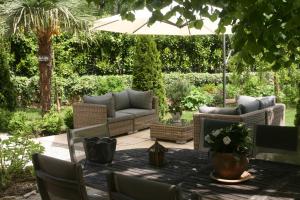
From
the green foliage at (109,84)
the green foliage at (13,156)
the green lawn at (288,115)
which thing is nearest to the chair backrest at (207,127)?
the green foliage at (13,156)

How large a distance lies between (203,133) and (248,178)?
105cm

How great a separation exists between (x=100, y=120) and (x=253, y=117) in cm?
306

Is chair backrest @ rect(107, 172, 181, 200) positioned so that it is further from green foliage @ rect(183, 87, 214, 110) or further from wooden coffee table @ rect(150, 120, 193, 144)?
green foliage @ rect(183, 87, 214, 110)

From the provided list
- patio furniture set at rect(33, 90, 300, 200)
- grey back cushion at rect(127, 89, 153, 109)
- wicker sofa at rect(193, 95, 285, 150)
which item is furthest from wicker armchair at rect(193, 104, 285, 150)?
grey back cushion at rect(127, 89, 153, 109)

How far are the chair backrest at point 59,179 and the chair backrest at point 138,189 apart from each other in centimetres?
30

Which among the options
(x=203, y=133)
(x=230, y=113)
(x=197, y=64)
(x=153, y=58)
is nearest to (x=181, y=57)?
(x=197, y=64)

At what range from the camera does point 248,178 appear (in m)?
2.73

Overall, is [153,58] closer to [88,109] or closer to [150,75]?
[150,75]

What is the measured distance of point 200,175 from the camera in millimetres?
2842

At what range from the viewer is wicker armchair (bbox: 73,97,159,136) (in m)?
8.11

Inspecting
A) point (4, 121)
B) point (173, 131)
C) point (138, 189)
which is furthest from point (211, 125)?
point (4, 121)

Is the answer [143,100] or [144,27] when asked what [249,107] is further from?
[143,100]

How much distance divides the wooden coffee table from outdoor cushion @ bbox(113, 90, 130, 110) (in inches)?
58.4

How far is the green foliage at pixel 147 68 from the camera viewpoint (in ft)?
34.4
